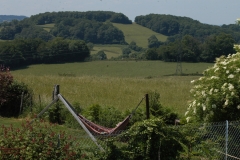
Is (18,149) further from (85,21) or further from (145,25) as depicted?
(145,25)

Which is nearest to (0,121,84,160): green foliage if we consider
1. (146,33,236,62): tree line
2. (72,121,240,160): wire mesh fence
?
(72,121,240,160): wire mesh fence

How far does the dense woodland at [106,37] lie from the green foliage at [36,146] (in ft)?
144

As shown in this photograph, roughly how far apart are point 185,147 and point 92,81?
72.7 ft

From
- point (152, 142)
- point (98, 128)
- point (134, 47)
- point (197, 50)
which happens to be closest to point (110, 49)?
point (134, 47)

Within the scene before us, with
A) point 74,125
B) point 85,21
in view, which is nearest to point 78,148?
point 74,125

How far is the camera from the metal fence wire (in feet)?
26.4

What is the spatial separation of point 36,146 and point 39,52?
173 feet

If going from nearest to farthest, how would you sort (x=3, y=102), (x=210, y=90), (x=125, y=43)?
(x=210, y=90)
(x=3, y=102)
(x=125, y=43)

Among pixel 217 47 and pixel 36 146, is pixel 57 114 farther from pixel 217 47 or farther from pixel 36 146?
pixel 217 47

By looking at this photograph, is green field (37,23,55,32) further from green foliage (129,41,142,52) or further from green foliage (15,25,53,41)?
green foliage (129,41,142,52)

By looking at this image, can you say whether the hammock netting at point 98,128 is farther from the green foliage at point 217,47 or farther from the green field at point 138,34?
the green field at point 138,34

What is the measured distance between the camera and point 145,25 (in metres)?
112

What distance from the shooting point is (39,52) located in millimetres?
58625

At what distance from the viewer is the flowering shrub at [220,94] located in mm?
8883
